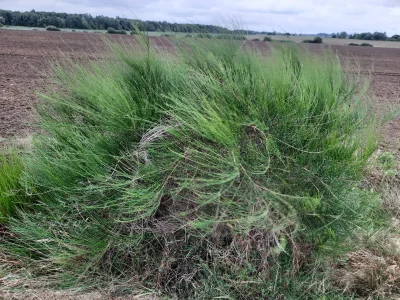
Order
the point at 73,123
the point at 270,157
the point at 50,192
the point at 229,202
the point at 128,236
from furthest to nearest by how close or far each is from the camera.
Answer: the point at 73,123, the point at 50,192, the point at 128,236, the point at 270,157, the point at 229,202

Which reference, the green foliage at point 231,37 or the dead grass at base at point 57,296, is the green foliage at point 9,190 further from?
the green foliage at point 231,37

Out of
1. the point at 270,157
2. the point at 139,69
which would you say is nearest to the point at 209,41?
the point at 139,69

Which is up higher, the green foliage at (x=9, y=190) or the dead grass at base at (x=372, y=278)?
the green foliage at (x=9, y=190)

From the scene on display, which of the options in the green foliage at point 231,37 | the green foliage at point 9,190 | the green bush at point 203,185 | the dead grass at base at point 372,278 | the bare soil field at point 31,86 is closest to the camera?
the green bush at point 203,185

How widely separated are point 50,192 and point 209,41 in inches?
83.1

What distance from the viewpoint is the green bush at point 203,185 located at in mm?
3857

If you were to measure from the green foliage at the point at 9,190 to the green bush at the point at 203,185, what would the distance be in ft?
0.55

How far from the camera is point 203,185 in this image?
3682mm

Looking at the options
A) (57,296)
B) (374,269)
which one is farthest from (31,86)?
(374,269)

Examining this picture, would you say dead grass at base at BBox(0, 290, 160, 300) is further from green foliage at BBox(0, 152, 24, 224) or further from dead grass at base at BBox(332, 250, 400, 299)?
dead grass at base at BBox(332, 250, 400, 299)

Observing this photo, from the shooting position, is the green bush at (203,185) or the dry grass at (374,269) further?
the dry grass at (374,269)

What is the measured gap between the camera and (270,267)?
156 inches

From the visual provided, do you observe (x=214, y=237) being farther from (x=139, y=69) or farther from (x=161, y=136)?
(x=139, y=69)

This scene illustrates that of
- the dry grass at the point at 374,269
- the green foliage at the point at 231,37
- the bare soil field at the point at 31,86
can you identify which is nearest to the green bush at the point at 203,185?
the dry grass at the point at 374,269
